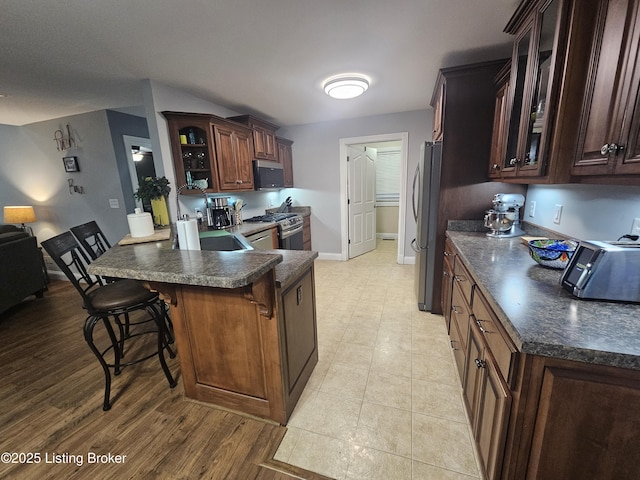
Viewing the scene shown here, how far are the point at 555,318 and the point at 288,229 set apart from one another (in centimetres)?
321

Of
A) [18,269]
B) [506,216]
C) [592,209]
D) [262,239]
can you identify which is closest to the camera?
[592,209]

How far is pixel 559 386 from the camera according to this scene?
0.75 metres

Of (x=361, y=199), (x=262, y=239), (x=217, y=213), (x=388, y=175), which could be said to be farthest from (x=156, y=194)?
(x=388, y=175)

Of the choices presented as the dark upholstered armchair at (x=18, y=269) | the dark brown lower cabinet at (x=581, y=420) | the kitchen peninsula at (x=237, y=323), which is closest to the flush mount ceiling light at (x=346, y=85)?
the kitchen peninsula at (x=237, y=323)

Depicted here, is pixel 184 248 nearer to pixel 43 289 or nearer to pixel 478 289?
pixel 478 289

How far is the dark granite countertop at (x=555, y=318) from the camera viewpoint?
0.70 meters

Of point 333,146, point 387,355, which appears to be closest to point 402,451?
point 387,355

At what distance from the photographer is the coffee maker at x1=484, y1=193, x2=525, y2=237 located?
202 cm

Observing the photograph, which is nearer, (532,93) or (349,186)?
(532,93)

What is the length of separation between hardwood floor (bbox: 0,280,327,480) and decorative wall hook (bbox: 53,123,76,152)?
115 inches

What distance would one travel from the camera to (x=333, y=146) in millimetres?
4316

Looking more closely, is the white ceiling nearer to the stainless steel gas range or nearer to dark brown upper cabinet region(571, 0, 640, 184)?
dark brown upper cabinet region(571, 0, 640, 184)

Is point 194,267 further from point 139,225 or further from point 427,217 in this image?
point 427,217

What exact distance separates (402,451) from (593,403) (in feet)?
3.09
